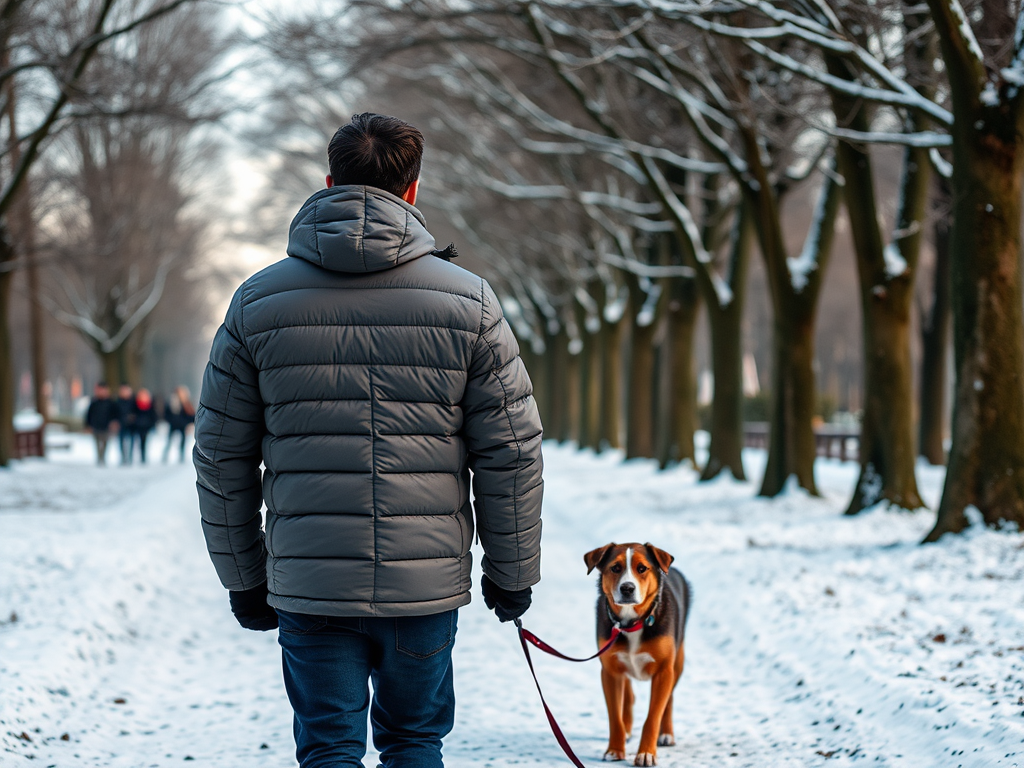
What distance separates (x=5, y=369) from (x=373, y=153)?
60.9ft

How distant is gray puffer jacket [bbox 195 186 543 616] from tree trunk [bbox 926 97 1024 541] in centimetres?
721

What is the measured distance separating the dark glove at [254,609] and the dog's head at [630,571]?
5.29ft

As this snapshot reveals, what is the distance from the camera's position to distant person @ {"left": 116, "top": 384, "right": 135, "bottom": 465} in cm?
2397

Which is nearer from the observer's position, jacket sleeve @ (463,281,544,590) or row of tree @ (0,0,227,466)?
jacket sleeve @ (463,281,544,590)

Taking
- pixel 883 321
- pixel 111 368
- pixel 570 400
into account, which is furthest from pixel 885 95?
pixel 111 368

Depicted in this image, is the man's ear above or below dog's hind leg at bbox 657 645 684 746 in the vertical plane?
above

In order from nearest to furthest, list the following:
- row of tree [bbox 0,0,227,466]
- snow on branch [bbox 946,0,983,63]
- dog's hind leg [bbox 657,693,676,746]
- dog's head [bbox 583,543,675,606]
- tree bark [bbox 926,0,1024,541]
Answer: dog's head [bbox 583,543,675,606]
dog's hind leg [bbox 657,693,676,746]
snow on branch [bbox 946,0,983,63]
tree bark [bbox 926,0,1024,541]
row of tree [bbox 0,0,227,466]

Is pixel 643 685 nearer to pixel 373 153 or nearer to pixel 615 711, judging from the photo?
pixel 615 711

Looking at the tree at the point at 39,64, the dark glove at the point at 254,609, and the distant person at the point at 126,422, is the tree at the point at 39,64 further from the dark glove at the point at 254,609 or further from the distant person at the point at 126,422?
the dark glove at the point at 254,609

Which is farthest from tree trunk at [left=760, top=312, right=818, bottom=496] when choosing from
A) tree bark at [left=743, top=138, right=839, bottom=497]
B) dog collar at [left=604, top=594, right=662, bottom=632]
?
dog collar at [left=604, top=594, right=662, bottom=632]

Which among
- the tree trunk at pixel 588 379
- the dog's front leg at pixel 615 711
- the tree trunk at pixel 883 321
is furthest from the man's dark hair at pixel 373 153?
the tree trunk at pixel 588 379

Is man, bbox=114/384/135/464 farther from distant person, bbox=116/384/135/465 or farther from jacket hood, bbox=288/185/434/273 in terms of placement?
jacket hood, bbox=288/185/434/273

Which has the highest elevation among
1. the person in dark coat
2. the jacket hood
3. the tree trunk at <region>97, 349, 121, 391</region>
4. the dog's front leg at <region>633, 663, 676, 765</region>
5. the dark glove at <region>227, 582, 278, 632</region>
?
the tree trunk at <region>97, 349, 121, 391</region>

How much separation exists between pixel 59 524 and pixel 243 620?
389 inches
